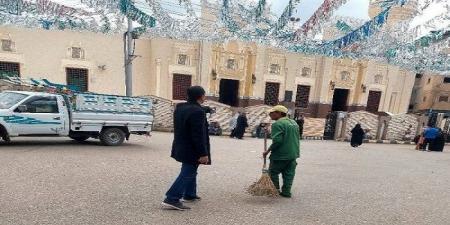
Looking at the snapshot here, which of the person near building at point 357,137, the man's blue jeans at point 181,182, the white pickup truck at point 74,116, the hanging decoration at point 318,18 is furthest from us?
the person near building at point 357,137

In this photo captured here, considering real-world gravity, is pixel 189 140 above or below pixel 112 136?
above

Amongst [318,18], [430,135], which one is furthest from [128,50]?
[430,135]

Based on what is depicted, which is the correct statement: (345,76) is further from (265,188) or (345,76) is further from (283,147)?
(265,188)

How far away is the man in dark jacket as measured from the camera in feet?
13.5

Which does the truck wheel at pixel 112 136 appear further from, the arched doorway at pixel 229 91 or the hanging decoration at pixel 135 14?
the arched doorway at pixel 229 91

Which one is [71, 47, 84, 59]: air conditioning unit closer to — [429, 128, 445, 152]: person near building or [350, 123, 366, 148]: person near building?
[350, 123, 366, 148]: person near building

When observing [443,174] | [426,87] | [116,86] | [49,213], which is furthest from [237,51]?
[426,87]

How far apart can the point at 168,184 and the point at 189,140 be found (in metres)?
1.89

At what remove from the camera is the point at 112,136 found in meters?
9.94

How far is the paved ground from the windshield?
1120mm

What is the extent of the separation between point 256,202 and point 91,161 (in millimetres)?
4223

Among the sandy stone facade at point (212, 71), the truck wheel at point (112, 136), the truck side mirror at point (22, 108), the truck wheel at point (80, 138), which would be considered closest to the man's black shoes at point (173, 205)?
the truck wheel at point (112, 136)

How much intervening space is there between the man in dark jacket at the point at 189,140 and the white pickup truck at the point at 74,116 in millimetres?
6003

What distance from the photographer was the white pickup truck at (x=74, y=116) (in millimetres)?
8406
